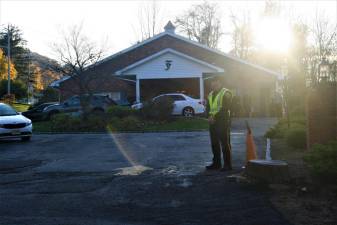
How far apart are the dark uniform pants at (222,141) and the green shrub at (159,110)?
15.0 metres

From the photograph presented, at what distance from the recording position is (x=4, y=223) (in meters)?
6.56

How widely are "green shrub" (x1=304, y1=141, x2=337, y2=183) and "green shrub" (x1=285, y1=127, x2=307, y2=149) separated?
510 cm

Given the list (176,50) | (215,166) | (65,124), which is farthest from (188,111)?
(215,166)

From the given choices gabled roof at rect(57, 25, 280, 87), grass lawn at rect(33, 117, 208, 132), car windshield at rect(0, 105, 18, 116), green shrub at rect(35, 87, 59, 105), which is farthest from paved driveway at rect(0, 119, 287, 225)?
green shrub at rect(35, 87, 59, 105)

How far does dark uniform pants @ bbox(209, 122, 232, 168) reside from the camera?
1053cm

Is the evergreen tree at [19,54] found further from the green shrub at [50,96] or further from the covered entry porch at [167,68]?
the covered entry porch at [167,68]

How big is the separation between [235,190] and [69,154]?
742cm

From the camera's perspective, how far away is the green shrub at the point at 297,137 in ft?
44.4

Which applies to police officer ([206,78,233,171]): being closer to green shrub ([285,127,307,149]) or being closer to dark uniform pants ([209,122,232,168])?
dark uniform pants ([209,122,232,168])

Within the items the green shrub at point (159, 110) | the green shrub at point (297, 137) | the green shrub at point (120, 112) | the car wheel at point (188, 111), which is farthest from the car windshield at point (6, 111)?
the car wheel at point (188, 111)

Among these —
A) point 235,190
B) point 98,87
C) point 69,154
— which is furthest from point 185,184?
point 98,87

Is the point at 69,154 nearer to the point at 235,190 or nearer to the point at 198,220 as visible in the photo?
the point at 235,190

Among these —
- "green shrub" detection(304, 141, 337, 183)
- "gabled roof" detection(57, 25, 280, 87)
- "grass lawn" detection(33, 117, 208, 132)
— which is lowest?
"green shrub" detection(304, 141, 337, 183)

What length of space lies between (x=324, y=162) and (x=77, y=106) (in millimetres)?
23852
